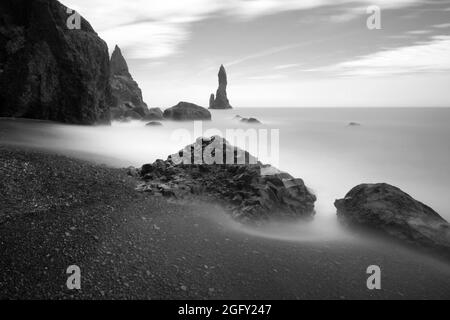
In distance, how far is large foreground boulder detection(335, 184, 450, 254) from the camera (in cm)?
1107

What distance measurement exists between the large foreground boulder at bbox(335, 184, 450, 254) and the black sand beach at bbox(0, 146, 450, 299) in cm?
74

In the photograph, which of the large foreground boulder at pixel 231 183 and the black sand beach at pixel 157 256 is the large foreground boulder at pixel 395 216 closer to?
the black sand beach at pixel 157 256

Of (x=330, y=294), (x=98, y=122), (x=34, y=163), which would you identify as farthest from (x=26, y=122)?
(x=330, y=294)

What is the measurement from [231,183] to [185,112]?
2530 inches

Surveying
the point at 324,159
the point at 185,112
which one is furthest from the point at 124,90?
the point at 324,159

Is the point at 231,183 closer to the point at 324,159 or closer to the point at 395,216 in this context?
the point at 395,216

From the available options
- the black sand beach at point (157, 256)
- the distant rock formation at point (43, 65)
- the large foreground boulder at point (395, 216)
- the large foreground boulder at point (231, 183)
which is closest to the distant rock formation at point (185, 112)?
the distant rock formation at point (43, 65)

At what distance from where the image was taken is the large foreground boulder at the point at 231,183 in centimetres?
1337

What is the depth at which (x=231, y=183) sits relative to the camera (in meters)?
14.8

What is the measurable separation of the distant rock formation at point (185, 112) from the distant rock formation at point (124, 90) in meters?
6.43

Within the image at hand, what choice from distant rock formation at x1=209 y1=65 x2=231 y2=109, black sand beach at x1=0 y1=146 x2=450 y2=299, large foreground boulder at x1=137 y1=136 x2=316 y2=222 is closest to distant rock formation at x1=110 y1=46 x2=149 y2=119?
large foreground boulder at x1=137 y1=136 x2=316 y2=222

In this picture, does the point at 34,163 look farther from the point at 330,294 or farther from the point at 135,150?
the point at 135,150
